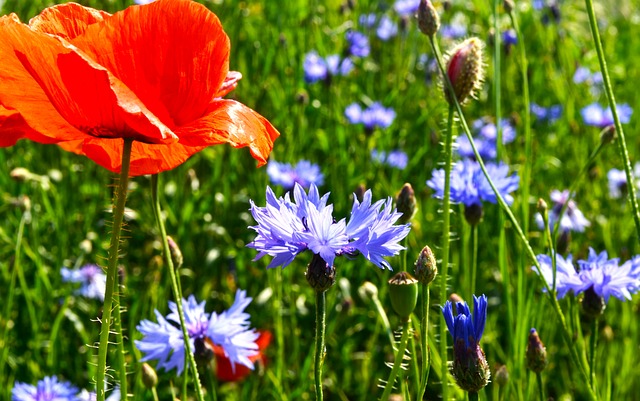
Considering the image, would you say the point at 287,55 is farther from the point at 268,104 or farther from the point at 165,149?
the point at 165,149

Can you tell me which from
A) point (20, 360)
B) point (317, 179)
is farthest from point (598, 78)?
point (20, 360)

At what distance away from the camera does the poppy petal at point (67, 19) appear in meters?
0.78

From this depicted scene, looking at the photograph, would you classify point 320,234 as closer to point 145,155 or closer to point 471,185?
point 145,155

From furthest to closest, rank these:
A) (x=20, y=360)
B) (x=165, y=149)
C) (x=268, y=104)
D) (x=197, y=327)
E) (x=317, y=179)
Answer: (x=268, y=104) → (x=317, y=179) → (x=20, y=360) → (x=197, y=327) → (x=165, y=149)

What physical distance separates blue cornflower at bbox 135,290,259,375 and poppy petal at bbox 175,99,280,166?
18.9 inches

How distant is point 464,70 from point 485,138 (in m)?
1.46

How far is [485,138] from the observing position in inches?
99.8

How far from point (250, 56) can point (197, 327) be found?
1575 mm

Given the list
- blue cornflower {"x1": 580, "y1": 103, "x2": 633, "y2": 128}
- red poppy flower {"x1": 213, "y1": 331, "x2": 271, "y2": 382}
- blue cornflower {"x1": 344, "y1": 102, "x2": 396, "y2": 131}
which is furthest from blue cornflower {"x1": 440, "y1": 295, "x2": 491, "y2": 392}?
blue cornflower {"x1": 580, "y1": 103, "x2": 633, "y2": 128}

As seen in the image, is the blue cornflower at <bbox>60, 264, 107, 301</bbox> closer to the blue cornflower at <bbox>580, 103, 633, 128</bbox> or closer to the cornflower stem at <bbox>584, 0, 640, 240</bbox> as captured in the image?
the cornflower stem at <bbox>584, 0, 640, 240</bbox>

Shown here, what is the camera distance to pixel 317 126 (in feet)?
8.46

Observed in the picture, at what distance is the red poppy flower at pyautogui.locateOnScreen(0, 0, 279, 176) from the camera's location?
2.40 ft

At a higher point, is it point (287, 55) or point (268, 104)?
point (287, 55)

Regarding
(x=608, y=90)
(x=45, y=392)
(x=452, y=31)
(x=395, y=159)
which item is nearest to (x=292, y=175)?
(x=395, y=159)
